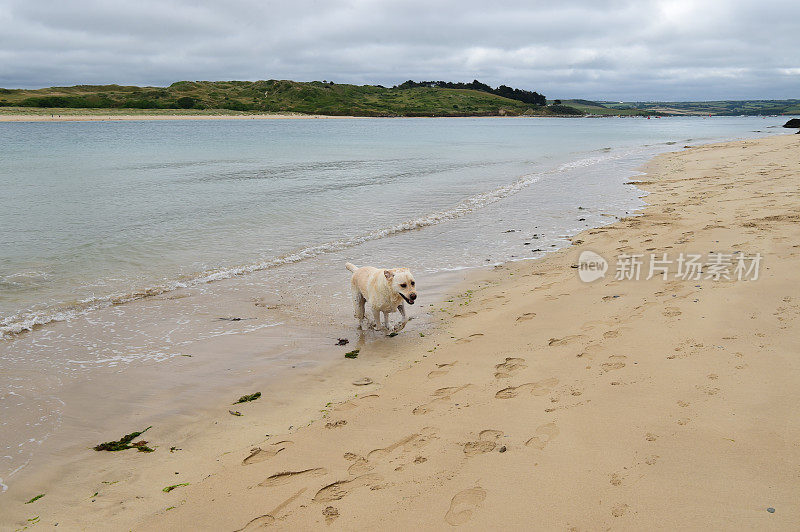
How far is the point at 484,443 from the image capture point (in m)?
4.11

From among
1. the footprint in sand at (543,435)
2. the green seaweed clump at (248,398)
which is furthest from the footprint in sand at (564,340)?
the green seaweed clump at (248,398)

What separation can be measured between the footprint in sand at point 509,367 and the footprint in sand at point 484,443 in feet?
3.99

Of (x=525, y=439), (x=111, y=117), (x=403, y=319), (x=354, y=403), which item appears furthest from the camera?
(x=111, y=117)

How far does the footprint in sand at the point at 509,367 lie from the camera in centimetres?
545

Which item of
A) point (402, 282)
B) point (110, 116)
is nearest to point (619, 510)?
point (402, 282)

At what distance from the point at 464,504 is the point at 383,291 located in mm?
4244

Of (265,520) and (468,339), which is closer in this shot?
(265,520)

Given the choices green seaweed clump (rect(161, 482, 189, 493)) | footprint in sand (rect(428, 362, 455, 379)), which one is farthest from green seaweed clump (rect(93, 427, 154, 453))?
footprint in sand (rect(428, 362, 455, 379))

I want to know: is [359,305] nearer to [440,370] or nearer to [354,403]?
[440,370]

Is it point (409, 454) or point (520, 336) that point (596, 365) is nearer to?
point (520, 336)

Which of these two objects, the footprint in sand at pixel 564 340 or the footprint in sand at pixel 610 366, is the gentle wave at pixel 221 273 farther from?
the footprint in sand at pixel 610 366

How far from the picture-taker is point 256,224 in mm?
15727

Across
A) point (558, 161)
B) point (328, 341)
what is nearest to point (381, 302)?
point (328, 341)

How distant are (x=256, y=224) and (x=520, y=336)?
1136 cm
